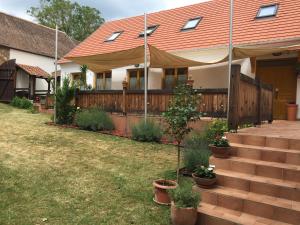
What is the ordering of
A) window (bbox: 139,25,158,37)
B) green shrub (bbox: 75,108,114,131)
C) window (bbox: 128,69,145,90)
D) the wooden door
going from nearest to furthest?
1. green shrub (bbox: 75,108,114,131)
2. the wooden door
3. window (bbox: 128,69,145,90)
4. window (bbox: 139,25,158,37)

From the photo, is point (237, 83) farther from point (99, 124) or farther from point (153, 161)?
point (99, 124)

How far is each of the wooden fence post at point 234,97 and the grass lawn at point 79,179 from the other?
1705 mm

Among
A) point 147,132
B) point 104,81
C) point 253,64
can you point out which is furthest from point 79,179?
point 104,81

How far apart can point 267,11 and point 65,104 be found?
9.33m

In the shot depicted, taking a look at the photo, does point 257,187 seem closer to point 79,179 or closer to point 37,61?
point 79,179

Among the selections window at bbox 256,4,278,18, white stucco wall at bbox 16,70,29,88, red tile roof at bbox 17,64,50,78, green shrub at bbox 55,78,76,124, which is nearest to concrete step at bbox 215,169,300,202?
green shrub at bbox 55,78,76,124

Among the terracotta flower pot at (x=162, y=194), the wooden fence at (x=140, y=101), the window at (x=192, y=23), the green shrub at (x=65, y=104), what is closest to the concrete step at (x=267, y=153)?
the terracotta flower pot at (x=162, y=194)

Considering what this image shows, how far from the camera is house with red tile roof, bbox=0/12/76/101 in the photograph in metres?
23.3

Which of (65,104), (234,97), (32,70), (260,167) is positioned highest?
(32,70)

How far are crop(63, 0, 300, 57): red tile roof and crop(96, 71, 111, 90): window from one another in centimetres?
137

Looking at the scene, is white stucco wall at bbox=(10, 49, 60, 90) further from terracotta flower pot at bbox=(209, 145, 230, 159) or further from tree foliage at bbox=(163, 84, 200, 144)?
terracotta flower pot at bbox=(209, 145, 230, 159)

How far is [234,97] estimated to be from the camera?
6.41 meters

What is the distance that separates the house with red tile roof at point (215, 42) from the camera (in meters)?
12.3

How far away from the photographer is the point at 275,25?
1250 cm
